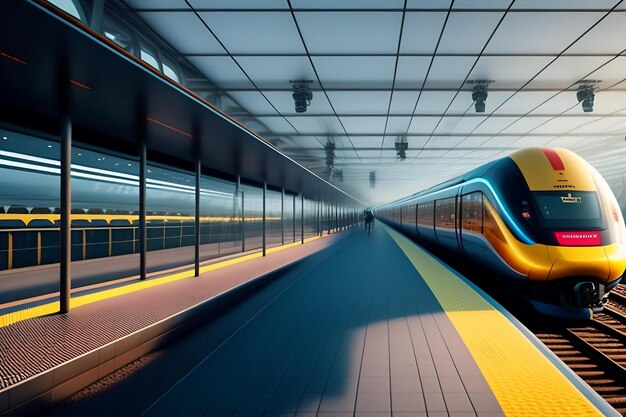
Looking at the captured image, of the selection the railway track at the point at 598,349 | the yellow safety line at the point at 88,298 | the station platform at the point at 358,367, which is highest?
the yellow safety line at the point at 88,298

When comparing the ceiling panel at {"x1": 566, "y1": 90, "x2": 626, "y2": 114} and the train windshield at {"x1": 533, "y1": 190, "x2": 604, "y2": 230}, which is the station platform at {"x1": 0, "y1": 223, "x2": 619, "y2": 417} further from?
the ceiling panel at {"x1": 566, "y1": 90, "x2": 626, "y2": 114}

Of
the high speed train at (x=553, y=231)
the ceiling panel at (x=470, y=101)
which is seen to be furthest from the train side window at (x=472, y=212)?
the ceiling panel at (x=470, y=101)

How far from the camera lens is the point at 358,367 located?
3.34 meters

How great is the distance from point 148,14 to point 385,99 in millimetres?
5670

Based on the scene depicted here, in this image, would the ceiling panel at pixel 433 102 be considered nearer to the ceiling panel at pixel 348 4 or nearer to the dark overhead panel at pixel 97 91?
the ceiling panel at pixel 348 4

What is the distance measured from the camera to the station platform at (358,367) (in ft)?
8.66

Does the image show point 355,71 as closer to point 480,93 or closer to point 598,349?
point 480,93

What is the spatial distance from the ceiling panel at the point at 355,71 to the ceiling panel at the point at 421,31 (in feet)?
1.76

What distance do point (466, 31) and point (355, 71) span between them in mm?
2221

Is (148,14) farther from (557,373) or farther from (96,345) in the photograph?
(557,373)

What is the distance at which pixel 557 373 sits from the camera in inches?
120

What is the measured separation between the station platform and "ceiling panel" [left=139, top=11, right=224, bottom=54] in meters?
4.47

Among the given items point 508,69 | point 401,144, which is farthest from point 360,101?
point 401,144

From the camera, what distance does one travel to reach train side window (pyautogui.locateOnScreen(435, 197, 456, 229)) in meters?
9.17
